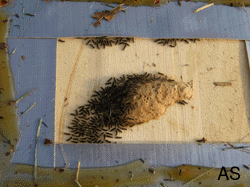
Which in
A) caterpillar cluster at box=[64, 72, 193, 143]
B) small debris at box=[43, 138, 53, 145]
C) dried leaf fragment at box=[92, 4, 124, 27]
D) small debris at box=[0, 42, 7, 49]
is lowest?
small debris at box=[43, 138, 53, 145]

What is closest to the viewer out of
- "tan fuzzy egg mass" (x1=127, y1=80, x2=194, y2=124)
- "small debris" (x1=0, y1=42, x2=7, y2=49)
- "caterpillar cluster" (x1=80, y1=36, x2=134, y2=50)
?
→ "tan fuzzy egg mass" (x1=127, y1=80, x2=194, y2=124)

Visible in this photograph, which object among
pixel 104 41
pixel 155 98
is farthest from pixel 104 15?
pixel 155 98

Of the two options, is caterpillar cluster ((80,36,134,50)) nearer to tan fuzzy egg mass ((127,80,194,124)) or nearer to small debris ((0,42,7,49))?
tan fuzzy egg mass ((127,80,194,124))

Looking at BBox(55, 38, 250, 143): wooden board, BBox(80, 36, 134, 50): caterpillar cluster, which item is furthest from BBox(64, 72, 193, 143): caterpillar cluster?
BBox(80, 36, 134, 50): caterpillar cluster

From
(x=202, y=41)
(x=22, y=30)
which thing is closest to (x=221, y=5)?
(x=202, y=41)

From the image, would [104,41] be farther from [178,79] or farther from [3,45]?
[3,45]

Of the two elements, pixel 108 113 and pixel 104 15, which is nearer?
pixel 108 113
